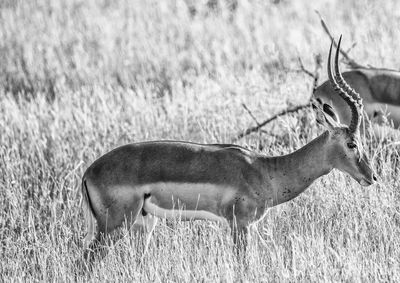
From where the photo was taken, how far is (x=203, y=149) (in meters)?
6.21

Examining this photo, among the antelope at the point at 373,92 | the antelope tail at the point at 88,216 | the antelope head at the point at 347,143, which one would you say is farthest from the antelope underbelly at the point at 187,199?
the antelope at the point at 373,92

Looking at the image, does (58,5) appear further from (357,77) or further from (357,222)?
(357,222)

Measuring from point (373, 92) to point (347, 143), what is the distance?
7.87ft

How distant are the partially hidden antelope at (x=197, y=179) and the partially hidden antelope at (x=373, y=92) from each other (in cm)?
208

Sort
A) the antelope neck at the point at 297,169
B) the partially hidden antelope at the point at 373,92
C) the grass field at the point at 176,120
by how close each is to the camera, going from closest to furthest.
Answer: the grass field at the point at 176,120
the antelope neck at the point at 297,169
the partially hidden antelope at the point at 373,92

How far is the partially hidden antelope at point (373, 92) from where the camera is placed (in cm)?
836

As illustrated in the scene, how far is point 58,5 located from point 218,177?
12.8 m

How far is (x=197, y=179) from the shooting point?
610cm

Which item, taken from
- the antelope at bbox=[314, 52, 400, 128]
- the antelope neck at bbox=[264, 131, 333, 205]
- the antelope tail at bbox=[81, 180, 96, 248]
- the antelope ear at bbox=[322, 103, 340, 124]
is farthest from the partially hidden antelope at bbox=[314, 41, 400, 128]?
the antelope tail at bbox=[81, 180, 96, 248]

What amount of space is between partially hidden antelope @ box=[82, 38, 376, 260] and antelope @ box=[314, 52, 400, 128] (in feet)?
6.83

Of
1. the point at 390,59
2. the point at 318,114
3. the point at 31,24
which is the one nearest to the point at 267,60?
the point at 390,59

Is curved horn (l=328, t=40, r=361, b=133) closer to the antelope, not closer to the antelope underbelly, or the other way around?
the antelope underbelly

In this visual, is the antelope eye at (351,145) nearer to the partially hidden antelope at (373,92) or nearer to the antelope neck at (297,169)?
the antelope neck at (297,169)

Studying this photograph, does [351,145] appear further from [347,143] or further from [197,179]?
[197,179]
